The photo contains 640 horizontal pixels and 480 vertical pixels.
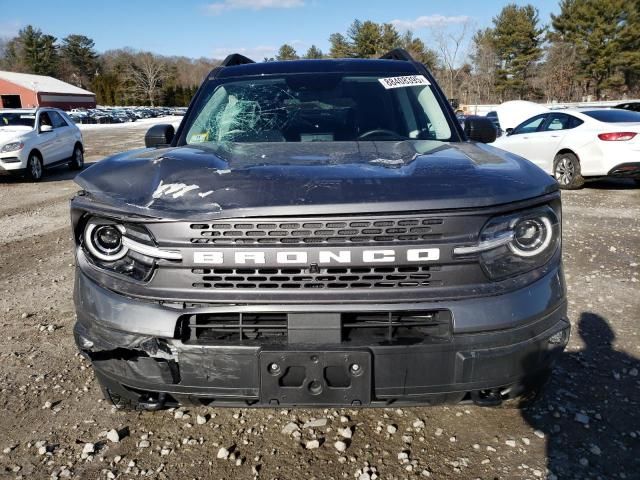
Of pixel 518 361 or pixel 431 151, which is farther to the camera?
pixel 431 151

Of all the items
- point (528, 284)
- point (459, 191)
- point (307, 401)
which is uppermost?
point (459, 191)

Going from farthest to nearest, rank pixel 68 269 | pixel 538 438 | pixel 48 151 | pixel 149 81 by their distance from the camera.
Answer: pixel 149 81 → pixel 48 151 → pixel 68 269 → pixel 538 438

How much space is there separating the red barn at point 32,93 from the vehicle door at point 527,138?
68.5 m


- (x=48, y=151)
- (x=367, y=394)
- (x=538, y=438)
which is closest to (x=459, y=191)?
(x=367, y=394)

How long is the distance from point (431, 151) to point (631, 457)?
1.68 metres

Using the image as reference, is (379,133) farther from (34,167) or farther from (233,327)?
(34,167)

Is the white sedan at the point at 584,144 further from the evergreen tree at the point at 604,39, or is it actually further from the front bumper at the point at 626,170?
the evergreen tree at the point at 604,39

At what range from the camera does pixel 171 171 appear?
7.08ft

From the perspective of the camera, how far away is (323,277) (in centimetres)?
188

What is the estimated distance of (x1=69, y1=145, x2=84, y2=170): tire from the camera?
1412 centimetres

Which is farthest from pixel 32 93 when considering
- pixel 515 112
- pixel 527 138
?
pixel 527 138

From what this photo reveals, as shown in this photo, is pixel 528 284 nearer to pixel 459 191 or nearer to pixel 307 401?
pixel 459 191

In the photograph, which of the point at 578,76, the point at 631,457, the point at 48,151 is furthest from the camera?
the point at 578,76

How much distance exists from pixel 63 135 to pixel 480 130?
1291cm
